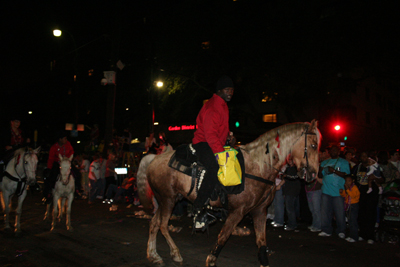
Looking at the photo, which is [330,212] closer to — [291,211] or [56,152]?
[291,211]

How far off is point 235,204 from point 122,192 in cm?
950

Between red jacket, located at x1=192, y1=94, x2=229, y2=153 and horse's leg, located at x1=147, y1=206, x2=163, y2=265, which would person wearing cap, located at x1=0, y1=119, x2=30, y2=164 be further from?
red jacket, located at x1=192, y1=94, x2=229, y2=153

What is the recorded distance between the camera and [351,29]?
17.8 meters

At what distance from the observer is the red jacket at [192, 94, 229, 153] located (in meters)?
5.00

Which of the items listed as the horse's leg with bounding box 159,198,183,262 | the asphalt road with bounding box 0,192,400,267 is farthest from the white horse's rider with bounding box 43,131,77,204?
the horse's leg with bounding box 159,198,183,262

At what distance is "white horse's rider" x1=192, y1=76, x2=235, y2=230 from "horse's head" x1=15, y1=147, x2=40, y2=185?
527cm

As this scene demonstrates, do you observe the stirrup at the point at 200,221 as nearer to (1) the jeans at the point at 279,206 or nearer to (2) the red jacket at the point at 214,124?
(2) the red jacket at the point at 214,124

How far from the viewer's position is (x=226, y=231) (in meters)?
4.97

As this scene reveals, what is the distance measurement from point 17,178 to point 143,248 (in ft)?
13.3

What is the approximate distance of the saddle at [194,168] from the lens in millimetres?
5016

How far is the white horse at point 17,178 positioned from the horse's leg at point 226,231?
18.4 feet

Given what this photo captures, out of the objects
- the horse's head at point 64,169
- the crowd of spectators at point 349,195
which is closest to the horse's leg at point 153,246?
the crowd of spectators at point 349,195

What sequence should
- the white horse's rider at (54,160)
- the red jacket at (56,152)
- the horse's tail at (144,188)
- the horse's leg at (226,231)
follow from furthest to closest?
the red jacket at (56,152)
the white horse's rider at (54,160)
the horse's tail at (144,188)
the horse's leg at (226,231)

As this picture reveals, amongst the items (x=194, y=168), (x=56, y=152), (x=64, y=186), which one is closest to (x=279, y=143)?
(x=194, y=168)
